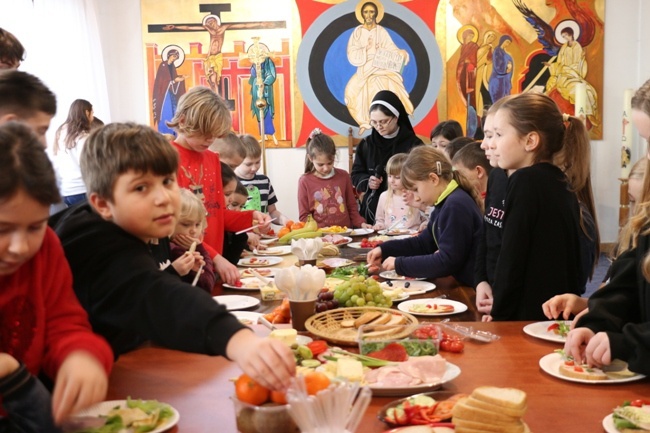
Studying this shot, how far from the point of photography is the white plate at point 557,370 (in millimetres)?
1758

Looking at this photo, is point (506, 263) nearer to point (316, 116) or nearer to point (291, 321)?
point (291, 321)

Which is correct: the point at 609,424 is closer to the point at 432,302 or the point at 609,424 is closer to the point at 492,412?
the point at 492,412

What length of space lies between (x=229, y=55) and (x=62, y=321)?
273 inches

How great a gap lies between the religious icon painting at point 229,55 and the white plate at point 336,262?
4.37 metres

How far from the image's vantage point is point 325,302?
2.48 m

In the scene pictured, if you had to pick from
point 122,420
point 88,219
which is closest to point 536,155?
point 88,219

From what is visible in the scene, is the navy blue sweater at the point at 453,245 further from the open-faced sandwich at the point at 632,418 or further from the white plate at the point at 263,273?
the open-faced sandwich at the point at 632,418

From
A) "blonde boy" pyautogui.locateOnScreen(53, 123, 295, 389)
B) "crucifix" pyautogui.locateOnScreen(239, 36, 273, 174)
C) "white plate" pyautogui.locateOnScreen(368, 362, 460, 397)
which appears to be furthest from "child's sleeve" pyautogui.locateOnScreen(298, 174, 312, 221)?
"white plate" pyautogui.locateOnScreen(368, 362, 460, 397)

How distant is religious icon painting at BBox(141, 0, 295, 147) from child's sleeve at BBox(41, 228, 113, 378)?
662cm

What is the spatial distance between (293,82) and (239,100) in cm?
65

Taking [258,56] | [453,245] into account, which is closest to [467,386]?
[453,245]

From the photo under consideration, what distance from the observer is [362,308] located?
92.9 inches

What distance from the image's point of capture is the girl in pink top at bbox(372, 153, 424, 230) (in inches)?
229

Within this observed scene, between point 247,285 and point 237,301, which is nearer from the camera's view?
point 237,301
